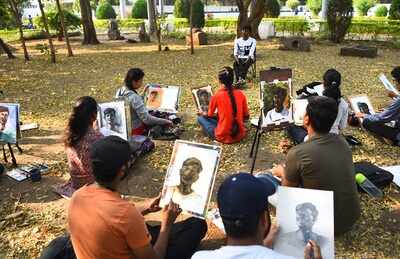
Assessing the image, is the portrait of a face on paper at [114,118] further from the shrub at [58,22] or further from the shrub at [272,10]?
the shrub at [272,10]

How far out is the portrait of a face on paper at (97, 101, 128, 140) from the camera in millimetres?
5617

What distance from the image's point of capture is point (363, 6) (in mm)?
36125

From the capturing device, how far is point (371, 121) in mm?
6332

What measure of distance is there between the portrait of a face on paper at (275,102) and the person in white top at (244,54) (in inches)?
204

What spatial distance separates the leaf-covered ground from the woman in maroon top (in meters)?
0.71

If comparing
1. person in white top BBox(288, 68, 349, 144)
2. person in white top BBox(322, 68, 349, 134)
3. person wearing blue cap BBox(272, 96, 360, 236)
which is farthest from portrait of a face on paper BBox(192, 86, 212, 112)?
person wearing blue cap BBox(272, 96, 360, 236)

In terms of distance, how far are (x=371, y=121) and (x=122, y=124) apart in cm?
391

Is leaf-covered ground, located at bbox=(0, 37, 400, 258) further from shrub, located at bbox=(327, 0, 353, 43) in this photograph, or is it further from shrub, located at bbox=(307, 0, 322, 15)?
shrub, located at bbox=(307, 0, 322, 15)

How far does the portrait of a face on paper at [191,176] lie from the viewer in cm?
354

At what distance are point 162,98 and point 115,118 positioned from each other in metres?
1.48

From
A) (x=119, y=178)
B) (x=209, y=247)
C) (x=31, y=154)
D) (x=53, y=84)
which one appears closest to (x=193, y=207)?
(x=209, y=247)

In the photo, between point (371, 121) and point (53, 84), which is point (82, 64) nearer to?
point (53, 84)

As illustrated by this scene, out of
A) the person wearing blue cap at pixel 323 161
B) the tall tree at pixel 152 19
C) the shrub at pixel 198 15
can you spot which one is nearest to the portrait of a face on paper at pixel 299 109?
the person wearing blue cap at pixel 323 161

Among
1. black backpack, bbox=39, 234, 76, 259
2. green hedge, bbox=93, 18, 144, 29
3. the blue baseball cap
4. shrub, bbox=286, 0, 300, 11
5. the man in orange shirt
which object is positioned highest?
shrub, bbox=286, 0, 300, 11
